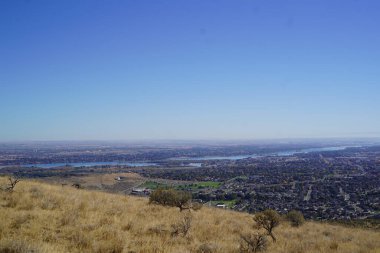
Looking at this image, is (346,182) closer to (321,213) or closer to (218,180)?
(218,180)

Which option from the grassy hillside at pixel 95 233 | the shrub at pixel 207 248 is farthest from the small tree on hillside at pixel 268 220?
the shrub at pixel 207 248

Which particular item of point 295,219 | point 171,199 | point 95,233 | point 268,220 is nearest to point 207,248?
point 95,233

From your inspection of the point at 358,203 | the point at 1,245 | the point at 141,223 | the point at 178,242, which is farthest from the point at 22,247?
the point at 358,203

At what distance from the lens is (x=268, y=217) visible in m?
13.1

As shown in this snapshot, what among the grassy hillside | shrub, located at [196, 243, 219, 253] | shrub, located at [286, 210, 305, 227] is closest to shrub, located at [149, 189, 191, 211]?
the grassy hillside

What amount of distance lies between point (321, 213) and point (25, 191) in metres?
32.5

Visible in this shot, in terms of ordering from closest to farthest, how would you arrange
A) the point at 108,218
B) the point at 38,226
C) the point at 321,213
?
the point at 38,226 < the point at 108,218 < the point at 321,213

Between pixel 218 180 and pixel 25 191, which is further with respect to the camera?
pixel 218 180

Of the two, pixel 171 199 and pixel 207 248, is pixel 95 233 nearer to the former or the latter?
pixel 207 248

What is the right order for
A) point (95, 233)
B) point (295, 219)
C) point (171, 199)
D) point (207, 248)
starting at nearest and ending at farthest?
point (95, 233)
point (207, 248)
point (171, 199)
point (295, 219)

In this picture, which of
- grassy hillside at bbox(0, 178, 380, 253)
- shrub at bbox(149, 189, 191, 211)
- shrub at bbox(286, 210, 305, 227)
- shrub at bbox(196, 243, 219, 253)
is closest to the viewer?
grassy hillside at bbox(0, 178, 380, 253)

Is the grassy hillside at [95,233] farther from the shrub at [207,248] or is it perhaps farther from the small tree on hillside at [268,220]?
the small tree on hillside at [268,220]

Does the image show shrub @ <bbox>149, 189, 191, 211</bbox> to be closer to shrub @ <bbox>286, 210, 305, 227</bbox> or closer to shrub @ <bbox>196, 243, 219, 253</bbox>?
shrub @ <bbox>286, 210, 305, 227</bbox>

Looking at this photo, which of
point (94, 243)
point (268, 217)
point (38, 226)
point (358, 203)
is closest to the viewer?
point (94, 243)
